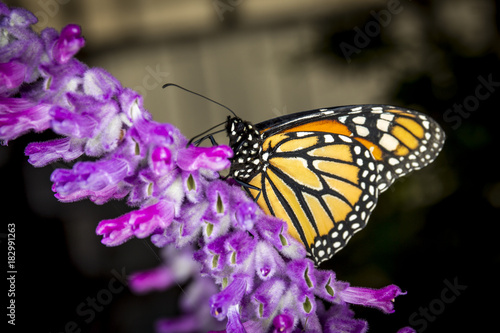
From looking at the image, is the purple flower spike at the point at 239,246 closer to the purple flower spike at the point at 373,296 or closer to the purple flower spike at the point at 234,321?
the purple flower spike at the point at 234,321

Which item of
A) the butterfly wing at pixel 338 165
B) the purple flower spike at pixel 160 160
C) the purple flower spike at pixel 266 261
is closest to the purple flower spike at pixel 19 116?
the purple flower spike at pixel 160 160

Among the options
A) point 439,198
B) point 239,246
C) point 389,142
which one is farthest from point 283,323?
point 439,198

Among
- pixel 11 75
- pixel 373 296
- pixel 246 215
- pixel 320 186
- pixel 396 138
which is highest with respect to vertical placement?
pixel 11 75

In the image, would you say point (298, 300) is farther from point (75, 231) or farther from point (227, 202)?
point (75, 231)

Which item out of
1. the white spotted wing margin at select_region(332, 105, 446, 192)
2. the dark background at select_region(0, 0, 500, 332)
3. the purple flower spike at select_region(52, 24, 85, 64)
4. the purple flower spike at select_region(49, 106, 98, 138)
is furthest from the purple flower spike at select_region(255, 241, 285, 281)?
the dark background at select_region(0, 0, 500, 332)

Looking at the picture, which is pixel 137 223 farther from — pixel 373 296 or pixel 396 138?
pixel 396 138

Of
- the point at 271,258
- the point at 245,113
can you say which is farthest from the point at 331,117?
the point at 245,113
